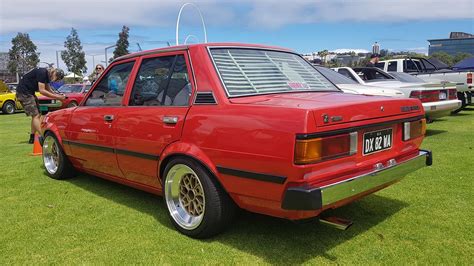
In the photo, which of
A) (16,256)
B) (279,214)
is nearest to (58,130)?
(16,256)

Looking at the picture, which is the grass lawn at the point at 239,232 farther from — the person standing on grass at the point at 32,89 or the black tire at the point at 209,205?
the person standing on grass at the point at 32,89

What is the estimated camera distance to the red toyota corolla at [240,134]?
2703 millimetres

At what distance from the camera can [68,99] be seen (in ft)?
54.0

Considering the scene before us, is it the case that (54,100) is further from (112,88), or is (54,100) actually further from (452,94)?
(452,94)

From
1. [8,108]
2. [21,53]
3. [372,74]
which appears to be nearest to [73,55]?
[21,53]

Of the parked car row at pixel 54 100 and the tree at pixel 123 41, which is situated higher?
the tree at pixel 123 41

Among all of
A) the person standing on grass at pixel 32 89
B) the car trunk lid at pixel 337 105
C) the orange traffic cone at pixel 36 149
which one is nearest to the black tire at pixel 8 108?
the person standing on grass at pixel 32 89

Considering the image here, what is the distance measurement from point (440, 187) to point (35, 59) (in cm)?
7892

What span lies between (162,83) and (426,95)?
235 inches

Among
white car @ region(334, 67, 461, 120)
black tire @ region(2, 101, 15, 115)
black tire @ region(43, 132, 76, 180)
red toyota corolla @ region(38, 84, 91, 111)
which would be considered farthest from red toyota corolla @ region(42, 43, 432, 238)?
black tire @ region(2, 101, 15, 115)

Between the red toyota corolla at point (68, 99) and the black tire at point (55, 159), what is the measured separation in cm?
897

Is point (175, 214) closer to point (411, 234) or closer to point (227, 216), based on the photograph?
point (227, 216)

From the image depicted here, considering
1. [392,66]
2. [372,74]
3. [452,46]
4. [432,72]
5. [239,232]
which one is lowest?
[239,232]

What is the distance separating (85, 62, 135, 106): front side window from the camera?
4266 millimetres
